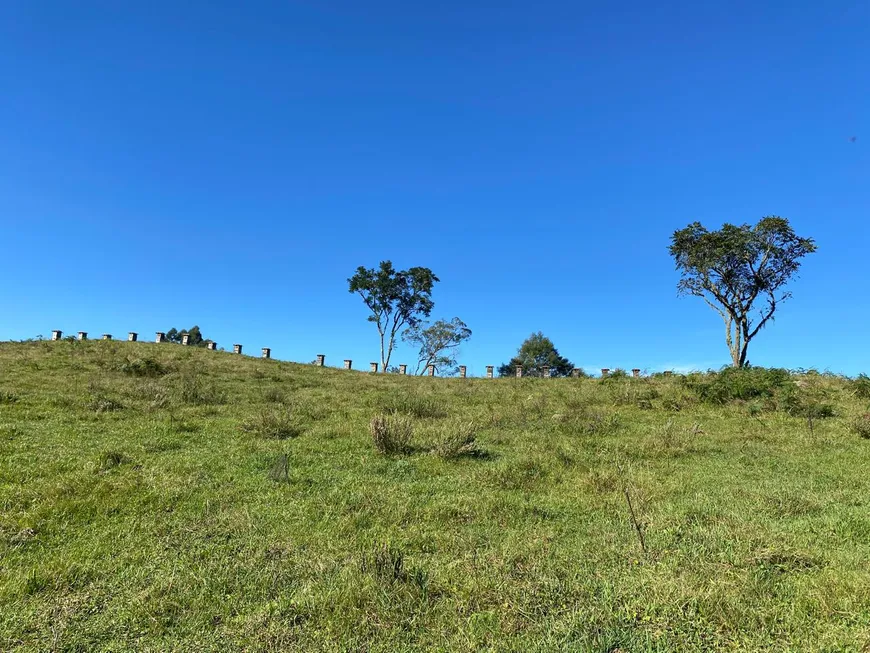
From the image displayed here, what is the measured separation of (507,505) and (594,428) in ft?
18.7

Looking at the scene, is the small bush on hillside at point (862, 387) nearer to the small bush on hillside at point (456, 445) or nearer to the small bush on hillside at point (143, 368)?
the small bush on hillside at point (456, 445)

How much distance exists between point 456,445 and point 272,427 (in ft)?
13.9

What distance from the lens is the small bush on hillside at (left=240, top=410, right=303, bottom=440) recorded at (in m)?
10.1

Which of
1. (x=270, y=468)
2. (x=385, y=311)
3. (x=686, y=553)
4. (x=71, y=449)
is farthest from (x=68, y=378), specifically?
(x=385, y=311)

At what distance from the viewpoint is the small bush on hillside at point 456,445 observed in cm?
846

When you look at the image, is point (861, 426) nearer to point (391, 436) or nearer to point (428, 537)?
point (391, 436)

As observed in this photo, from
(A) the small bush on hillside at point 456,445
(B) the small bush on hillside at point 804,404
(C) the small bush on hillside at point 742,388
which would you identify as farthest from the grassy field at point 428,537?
(C) the small bush on hillside at point 742,388

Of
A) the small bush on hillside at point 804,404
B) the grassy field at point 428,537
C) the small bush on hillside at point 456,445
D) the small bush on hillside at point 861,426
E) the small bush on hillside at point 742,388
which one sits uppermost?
the small bush on hillside at point 742,388

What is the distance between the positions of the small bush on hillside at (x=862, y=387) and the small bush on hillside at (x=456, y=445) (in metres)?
13.6

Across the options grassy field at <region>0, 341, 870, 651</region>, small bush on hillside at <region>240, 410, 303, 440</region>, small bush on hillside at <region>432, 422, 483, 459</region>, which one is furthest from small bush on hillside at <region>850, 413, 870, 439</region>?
small bush on hillside at <region>240, 410, 303, 440</region>

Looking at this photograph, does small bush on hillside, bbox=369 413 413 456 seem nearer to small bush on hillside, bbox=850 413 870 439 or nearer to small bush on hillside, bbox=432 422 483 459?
small bush on hillside, bbox=432 422 483 459

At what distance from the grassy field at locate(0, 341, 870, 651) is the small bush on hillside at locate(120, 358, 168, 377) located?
33.0ft

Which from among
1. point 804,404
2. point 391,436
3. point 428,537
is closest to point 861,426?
point 804,404

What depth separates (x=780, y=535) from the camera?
4637 millimetres
